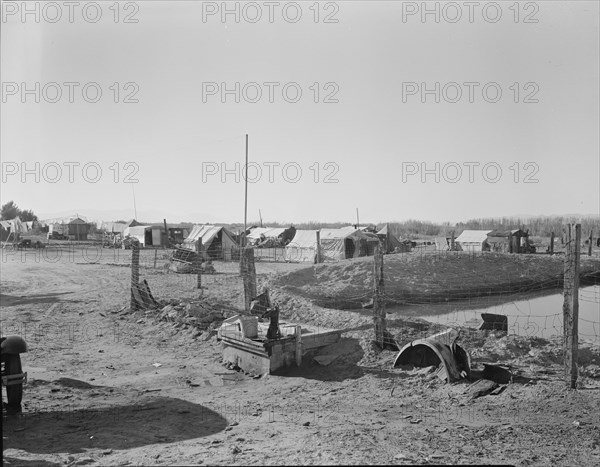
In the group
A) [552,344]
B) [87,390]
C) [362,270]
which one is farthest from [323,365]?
[362,270]

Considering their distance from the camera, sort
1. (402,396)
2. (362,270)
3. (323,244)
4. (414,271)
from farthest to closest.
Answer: (323,244)
(414,271)
(362,270)
(402,396)

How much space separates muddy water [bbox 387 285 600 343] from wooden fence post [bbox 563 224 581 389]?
20.6ft

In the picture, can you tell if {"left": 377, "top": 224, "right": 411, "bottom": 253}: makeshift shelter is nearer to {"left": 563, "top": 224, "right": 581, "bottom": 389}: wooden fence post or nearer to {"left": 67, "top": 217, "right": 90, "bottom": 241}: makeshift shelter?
{"left": 563, "top": 224, "right": 581, "bottom": 389}: wooden fence post

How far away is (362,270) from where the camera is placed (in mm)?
20703

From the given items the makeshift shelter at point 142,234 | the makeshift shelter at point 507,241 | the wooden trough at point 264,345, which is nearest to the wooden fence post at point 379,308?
the wooden trough at point 264,345

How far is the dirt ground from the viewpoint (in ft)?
16.0

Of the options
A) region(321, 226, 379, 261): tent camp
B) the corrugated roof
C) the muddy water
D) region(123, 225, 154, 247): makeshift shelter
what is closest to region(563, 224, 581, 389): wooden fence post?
the muddy water

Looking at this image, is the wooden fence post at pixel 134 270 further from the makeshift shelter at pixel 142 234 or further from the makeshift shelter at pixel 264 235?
the makeshift shelter at pixel 142 234

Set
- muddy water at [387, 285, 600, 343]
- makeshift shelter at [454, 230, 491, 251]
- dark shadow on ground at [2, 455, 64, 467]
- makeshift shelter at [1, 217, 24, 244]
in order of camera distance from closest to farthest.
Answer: dark shadow on ground at [2, 455, 64, 467], muddy water at [387, 285, 600, 343], makeshift shelter at [454, 230, 491, 251], makeshift shelter at [1, 217, 24, 244]

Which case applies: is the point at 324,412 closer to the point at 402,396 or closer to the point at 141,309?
the point at 402,396

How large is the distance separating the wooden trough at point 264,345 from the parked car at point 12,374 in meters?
3.36

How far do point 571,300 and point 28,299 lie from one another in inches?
585

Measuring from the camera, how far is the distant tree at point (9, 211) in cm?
7094

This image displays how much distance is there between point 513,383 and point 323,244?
24025 millimetres
